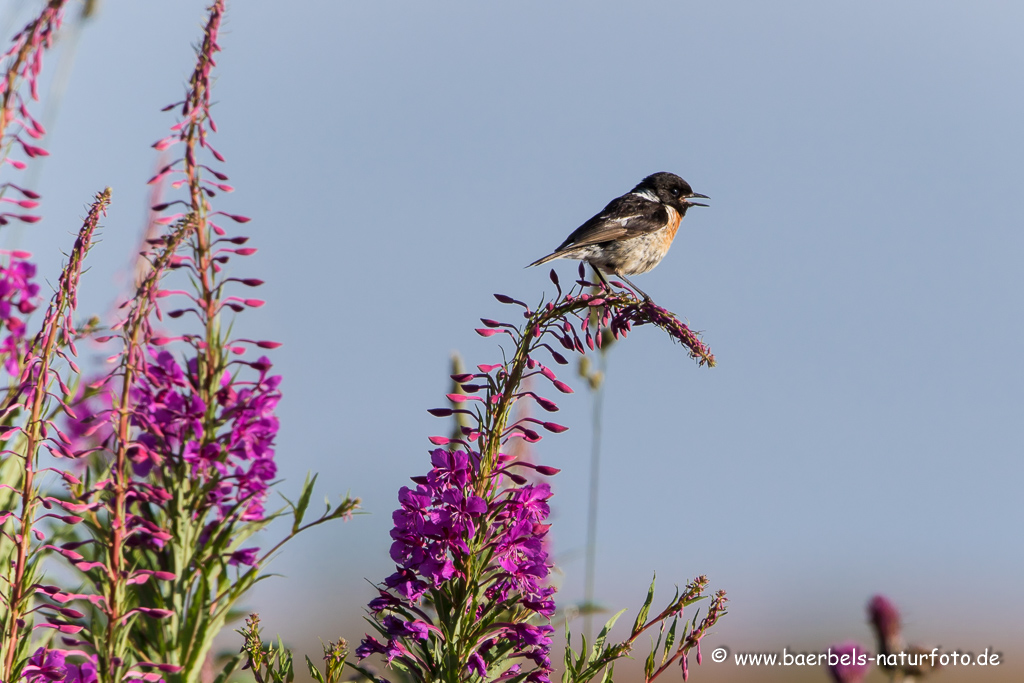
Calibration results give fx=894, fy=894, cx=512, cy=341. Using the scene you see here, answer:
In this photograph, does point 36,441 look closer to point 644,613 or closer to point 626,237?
point 644,613

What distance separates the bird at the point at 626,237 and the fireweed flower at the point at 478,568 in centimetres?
361

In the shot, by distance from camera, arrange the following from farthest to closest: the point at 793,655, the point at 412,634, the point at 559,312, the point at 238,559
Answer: the point at 793,655 < the point at 238,559 < the point at 559,312 < the point at 412,634

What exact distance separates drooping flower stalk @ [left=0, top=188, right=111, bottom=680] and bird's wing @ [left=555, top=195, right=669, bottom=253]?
4357 mm

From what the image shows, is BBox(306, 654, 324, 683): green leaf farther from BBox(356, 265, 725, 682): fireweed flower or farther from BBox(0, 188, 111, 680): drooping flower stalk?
BBox(0, 188, 111, 680): drooping flower stalk

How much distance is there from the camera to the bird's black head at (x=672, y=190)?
814 cm

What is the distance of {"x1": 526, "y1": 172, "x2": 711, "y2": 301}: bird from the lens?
640 centimetres

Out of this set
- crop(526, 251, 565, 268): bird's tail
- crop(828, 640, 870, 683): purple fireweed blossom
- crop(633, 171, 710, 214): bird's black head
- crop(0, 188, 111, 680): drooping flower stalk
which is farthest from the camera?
crop(633, 171, 710, 214): bird's black head

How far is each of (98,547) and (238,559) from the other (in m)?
0.43

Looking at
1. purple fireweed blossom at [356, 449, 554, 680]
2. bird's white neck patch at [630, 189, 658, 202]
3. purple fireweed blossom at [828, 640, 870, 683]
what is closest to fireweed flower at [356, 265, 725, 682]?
purple fireweed blossom at [356, 449, 554, 680]

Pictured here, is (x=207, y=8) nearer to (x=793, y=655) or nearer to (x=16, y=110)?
(x=16, y=110)

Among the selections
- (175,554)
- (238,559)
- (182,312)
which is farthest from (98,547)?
(182,312)

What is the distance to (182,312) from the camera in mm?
3043

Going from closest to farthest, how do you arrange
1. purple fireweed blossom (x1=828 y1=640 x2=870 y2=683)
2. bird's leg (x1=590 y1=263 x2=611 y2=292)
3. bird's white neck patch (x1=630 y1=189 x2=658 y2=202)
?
bird's leg (x1=590 y1=263 x2=611 y2=292) → purple fireweed blossom (x1=828 y1=640 x2=870 y2=683) → bird's white neck patch (x1=630 y1=189 x2=658 y2=202)

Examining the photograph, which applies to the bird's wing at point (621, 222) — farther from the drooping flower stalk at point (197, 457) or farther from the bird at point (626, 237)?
the drooping flower stalk at point (197, 457)
